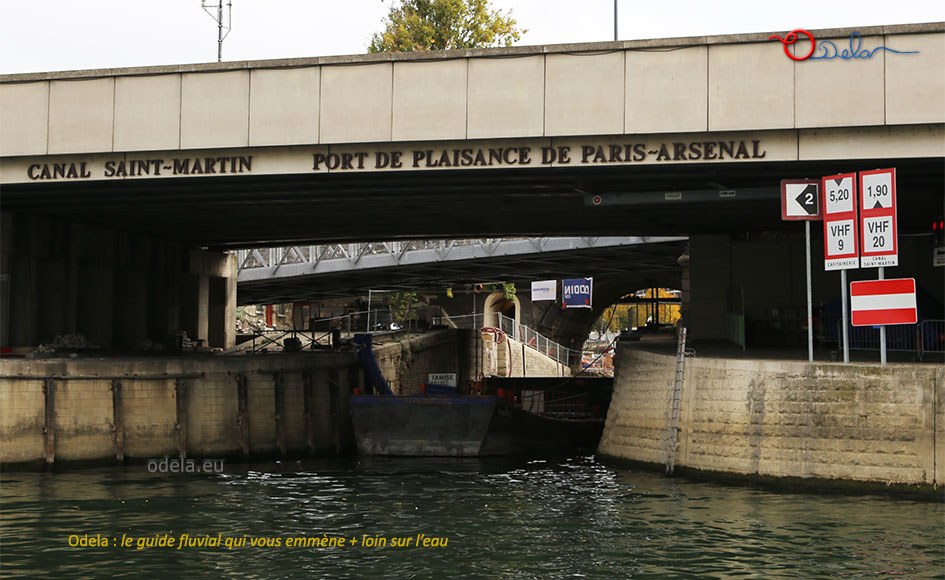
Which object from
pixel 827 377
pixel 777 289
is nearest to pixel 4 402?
pixel 827 377

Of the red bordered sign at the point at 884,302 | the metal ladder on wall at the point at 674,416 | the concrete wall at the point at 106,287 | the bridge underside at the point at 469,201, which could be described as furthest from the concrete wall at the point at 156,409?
the red bordered sign at the point at 884,302

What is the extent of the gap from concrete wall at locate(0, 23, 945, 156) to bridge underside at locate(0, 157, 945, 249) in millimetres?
1705

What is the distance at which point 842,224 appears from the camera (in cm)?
2803

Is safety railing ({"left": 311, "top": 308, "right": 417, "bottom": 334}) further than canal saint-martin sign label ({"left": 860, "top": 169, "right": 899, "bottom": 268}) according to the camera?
Yes

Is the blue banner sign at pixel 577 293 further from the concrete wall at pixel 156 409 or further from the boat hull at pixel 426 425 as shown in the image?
the concrete wall at pixel 156 409

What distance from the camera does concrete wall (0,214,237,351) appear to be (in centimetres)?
3778

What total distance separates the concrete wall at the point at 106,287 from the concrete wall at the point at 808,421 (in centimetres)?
2308

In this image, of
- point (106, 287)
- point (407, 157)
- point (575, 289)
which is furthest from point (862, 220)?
point (575, 289)

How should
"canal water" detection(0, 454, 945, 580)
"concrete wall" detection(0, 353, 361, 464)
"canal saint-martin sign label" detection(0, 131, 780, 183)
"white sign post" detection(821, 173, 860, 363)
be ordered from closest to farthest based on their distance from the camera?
Result: "canal water" detection(0, 454, 945, 580) < "white sign post" detection(821, 173, 860, 363) < "canal saint-martin sign label" detection(0, 131, 780, 183) < "concrete wall" detection(0, 353, 361, 464)

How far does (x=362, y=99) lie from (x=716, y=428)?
522 inches

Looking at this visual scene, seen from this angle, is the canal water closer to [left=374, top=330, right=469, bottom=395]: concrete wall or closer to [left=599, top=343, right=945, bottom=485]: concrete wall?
[left=599, top=343, right=945, bottom=485]: concrete wall

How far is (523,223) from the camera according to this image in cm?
4422

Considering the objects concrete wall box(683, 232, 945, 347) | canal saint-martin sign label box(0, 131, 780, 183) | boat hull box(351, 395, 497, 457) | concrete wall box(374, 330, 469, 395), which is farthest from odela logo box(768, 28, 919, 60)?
concrete wall box(374, 330, 469, 395)

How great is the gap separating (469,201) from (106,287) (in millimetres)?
17357
